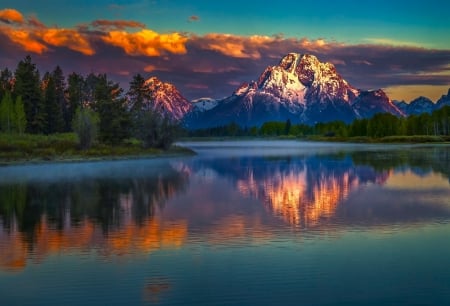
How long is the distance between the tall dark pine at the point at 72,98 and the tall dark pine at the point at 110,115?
27.9 metres

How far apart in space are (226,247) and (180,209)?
1297 centimetres

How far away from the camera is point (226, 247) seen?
23344 mm

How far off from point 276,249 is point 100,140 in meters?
99.6

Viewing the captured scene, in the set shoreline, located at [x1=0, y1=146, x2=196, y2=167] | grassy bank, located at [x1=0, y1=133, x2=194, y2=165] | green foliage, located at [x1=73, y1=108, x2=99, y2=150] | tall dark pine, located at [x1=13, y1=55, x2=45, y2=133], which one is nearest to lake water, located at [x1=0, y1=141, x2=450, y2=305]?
shoreline, located at [x1=0, y1=146, x2=196, y2=167]

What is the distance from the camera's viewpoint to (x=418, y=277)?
18.4m

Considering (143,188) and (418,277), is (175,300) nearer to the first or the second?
(418,277)

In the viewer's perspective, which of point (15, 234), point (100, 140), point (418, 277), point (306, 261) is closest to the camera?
point (418, 277)

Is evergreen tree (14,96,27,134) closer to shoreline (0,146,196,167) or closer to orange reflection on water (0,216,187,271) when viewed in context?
shoreline (0,146,196,167)

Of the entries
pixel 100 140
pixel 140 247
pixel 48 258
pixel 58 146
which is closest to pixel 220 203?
pixel 140 247

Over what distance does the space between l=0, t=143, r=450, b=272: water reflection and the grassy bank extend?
3153 centimetres

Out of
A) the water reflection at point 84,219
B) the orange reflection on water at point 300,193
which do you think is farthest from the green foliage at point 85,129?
the water reflection at point 84,219

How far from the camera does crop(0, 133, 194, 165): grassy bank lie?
90750 mm

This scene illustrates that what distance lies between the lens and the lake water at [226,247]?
16875mm

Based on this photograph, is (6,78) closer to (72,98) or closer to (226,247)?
(72,98)
